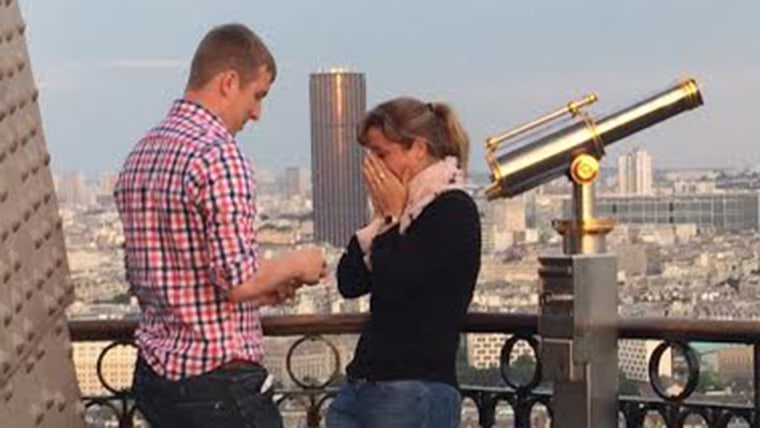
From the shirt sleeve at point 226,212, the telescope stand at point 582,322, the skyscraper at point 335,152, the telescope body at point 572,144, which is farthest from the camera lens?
the skyscraper at point 335,152

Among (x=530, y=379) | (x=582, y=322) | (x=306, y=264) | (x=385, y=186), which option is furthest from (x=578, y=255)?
(x=306, y=264)

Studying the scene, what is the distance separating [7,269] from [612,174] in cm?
274

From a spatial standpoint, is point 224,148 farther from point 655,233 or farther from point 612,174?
point 655,233

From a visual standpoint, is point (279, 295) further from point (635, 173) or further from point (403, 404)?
point (635, 173)

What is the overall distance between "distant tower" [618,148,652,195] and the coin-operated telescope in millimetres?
688

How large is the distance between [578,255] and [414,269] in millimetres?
1165

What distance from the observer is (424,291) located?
281 cm

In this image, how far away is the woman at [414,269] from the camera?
279cm

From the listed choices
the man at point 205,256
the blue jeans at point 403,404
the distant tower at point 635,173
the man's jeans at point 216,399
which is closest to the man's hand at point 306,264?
the man at point 205,256

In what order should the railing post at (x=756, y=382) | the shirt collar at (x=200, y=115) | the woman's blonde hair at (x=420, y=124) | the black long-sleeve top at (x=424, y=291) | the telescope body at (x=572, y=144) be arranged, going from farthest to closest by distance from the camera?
1. the telescope body at (x=572, y=144)
2. the railing post at (x=756, y=382)
3. the woman's blonde hair at (x=420, y=124)
4. the black long-sleeve top at (x=424, y=291)
5. the shirt collar at (x=200, y=115)

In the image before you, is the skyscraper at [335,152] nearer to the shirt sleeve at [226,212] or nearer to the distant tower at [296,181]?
the distant tower at [296,181]

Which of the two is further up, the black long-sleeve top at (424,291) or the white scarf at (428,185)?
the white scarf at (428,185)

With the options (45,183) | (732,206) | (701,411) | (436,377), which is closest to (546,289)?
(701,411)

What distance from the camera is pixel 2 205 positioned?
1.88 meters
